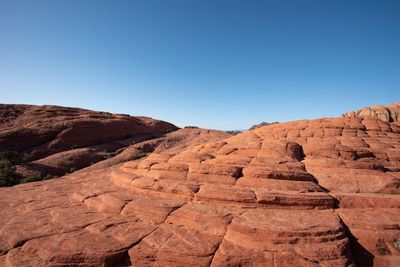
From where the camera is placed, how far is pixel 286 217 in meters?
7.67

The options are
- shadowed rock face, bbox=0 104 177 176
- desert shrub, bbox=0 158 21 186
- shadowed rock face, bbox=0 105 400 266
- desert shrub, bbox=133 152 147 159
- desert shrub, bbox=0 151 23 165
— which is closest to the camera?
shadowed rock face, bbox=0 105 400 266

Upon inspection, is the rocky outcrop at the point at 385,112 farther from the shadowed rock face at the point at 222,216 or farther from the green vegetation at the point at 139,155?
the green vegetation at the point at 139,155

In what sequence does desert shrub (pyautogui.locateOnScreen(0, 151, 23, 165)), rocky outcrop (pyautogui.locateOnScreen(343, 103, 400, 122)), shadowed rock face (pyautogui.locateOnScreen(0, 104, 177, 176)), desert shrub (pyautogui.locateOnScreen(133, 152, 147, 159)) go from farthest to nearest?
rocky outcrop (pyautogui.locateOnScreen(343, 103, 400, 122))
desert shrub (pyautogui.locateOnScreen(133, 152, 147, 159))
shadowed rock face (pyautogui.locateOnScreen(0, 104, 177, 176))
desert shrub (pyautogui.locateOnScreen(0, 151, 23, 165))

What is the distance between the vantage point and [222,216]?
25.7ft

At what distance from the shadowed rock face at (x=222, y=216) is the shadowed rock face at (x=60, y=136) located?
23.6 m

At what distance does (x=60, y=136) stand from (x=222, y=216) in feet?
140

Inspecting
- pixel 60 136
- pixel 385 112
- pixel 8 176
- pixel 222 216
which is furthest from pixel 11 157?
pixel 385 112


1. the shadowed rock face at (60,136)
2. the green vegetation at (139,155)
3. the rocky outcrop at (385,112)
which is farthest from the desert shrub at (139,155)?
the rocky outcrop at (385,112)

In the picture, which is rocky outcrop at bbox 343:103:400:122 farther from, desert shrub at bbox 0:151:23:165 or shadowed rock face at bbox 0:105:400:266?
desert shrub at bbox 0:151:23:165

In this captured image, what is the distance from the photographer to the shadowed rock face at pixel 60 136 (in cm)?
3514

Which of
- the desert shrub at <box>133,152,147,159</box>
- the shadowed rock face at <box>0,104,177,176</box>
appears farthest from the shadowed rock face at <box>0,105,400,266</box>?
the shadowed rock face at <box>0,104,177,176</box>

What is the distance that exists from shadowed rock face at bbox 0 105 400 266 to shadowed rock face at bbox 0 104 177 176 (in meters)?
23.6

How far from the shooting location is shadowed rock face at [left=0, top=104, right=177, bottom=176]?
35.1 m

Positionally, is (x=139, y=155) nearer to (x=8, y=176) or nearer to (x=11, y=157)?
(x=8, y=176)
